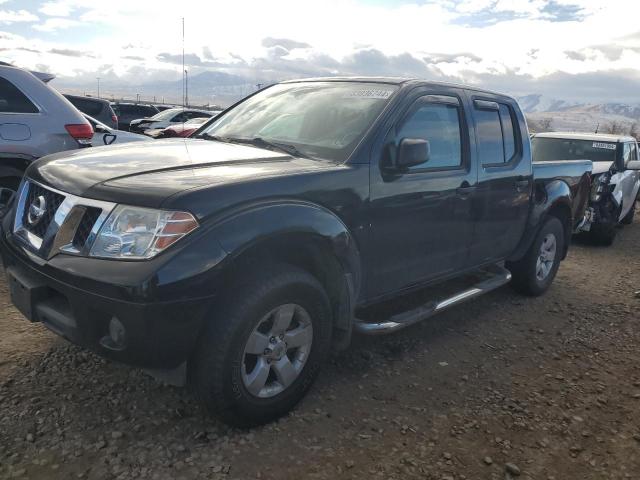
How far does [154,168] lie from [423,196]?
168 centimetres

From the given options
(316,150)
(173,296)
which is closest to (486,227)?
(316,150)

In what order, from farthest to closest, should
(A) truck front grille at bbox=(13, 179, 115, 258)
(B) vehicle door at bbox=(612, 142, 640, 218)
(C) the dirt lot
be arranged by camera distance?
(B) vehicle door at bbox=(612, 142, 640, 218)
(C) the dirt lot
(A) truck front grille at bbox=(13, 179, 115, 258)

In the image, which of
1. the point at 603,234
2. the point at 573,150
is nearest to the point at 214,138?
the point at 603,234

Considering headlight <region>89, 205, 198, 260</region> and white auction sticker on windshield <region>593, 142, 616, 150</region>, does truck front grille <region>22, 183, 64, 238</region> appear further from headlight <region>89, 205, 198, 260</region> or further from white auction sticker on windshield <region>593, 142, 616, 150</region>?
white auction sticker on windshield <region>593, 142, 616, 150</region>

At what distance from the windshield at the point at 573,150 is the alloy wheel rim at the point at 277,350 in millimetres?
7330

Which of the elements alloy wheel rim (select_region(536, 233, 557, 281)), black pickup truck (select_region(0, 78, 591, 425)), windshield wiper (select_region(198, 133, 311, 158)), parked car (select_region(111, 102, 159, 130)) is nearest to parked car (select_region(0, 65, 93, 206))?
black pickup truck (select_region(0, 78, 591, 425))

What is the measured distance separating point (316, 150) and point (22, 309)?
5.95 ft

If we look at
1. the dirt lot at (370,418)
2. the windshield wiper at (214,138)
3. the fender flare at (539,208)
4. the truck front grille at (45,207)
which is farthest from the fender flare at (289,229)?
the fender flare at (539,208)

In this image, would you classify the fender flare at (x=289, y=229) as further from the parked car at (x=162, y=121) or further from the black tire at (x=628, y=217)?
the parked car at (x=162, y=121)

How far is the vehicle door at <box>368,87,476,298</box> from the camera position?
130 inches

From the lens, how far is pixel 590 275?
6.68 meters

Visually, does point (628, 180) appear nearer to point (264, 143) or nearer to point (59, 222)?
point (264, 143)

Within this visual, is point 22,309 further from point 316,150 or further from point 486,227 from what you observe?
point 486,227

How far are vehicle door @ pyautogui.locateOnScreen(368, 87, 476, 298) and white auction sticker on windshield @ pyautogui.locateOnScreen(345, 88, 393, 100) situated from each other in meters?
0.15
